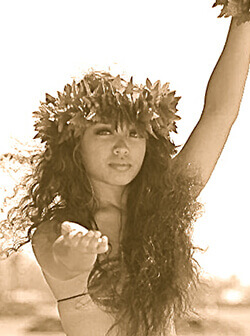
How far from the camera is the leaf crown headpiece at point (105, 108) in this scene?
1.82 m

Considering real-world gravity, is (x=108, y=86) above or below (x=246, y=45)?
below

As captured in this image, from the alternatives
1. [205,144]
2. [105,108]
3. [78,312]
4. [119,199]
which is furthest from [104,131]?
[78,312]

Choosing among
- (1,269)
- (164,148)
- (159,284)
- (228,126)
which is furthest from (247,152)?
(1,269)

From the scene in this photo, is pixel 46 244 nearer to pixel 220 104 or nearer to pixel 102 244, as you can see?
pixel 102 244

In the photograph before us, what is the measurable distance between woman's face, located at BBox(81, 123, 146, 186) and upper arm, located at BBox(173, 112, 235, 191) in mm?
145

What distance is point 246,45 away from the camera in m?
2.01

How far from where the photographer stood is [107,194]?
1881mm

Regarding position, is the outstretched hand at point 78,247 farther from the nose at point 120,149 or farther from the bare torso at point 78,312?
the nose at point 120,149

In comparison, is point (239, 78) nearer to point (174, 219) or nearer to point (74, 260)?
point (174, 219)

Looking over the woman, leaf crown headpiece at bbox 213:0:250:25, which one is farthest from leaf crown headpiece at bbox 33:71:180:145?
leaf crown headpiece at bbox 213:0:250:25

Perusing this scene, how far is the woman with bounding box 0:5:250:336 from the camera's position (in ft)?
5.98

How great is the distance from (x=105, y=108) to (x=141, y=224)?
0.27 m

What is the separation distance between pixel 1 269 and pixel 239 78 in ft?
2.60

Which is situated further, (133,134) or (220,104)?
(220,104)
